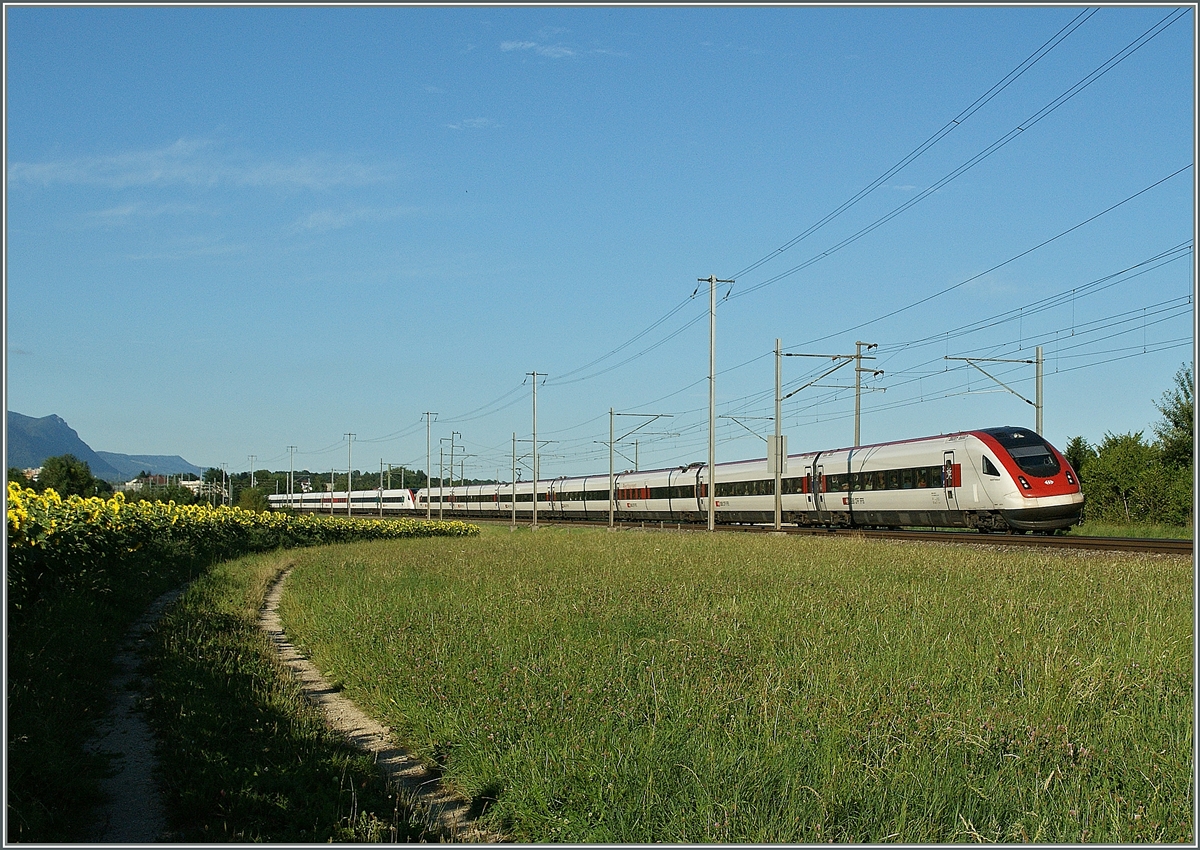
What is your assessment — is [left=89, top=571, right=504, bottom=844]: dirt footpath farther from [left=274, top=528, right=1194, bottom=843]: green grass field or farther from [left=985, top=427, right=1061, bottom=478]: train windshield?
[left=985, top=427, right=1061, bottom=478]: train windshield

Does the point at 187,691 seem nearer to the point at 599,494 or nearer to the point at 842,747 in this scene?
the point at 842,747

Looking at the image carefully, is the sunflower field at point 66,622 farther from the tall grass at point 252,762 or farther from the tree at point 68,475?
the tree at point 68,475

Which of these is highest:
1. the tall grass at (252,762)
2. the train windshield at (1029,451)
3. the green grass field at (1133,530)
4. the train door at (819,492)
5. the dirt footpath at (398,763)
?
the train windshield at (1029,451)

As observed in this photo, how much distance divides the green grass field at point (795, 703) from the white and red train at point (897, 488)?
16.6m

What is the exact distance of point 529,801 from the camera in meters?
5.38

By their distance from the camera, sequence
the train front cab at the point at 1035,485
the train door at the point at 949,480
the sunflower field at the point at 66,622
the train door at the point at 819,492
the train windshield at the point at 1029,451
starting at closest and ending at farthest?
the sunflower field at the point at 66,622 < the train front cab at the point at 1035,485 < the train windshield at the point at 1029,451 < the train door at the point at 949,480 < the train door at the point at 819,492

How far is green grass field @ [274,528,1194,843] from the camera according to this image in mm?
4930

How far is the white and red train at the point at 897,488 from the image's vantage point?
29.8 meters

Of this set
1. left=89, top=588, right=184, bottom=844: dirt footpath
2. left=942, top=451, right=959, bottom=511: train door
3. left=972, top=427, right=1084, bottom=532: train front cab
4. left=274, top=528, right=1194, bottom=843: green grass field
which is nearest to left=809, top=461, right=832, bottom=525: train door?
left=942, top=451, right=959, bottom=511: train door

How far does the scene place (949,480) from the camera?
106 ft

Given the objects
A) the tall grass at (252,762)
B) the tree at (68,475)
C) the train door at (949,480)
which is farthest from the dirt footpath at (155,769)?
the tree at (68,475)

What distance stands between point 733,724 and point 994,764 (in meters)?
1.54

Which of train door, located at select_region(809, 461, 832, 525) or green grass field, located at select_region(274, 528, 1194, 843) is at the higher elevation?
train door, located at select_region(809, 461, 832, 525)

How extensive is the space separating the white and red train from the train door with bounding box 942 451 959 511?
0.03 m
